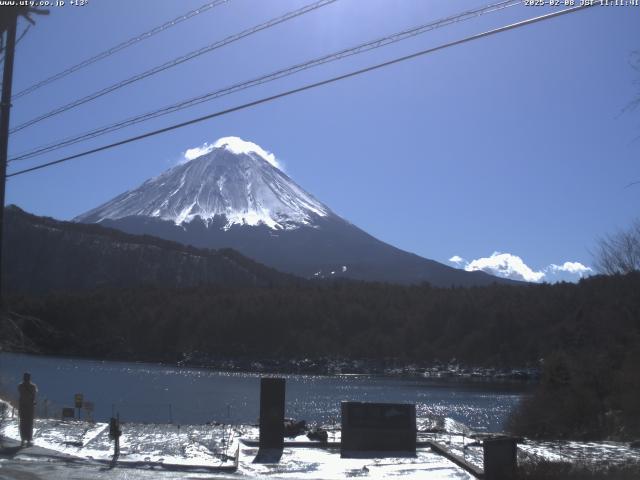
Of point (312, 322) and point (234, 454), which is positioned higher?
point (312, 322)

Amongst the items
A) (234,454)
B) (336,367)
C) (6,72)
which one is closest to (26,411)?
(234,454)

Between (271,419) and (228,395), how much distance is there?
42579 millimetres

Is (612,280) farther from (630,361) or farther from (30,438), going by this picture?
(30,438)

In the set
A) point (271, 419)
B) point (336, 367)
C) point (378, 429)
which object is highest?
point (336, 367)

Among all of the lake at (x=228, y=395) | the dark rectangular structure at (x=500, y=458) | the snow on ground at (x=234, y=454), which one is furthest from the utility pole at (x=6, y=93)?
the lake at (x=228, y=395)

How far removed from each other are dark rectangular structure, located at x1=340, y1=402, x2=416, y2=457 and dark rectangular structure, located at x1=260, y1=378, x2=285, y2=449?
122cm

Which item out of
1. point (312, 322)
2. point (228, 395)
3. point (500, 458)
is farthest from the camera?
point (312, 322)

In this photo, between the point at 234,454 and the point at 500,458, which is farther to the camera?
the point at 234,454

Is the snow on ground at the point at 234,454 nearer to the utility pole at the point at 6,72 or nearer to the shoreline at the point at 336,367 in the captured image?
the utility pole at the point at 6,72

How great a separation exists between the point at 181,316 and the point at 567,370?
89775 millimetres

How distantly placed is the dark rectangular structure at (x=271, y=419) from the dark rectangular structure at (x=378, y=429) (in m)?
1.22

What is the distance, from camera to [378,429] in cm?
1562

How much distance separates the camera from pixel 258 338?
110250 millimetres

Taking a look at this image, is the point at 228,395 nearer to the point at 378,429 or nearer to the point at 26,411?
the point at 378,429
